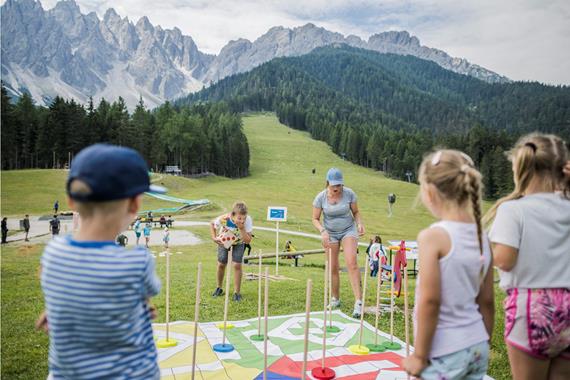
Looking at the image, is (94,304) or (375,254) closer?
(94,304)

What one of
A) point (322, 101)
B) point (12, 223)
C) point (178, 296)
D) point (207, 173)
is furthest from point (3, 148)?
point (322, 101)

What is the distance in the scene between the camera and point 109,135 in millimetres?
68250

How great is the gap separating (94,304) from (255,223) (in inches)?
1575

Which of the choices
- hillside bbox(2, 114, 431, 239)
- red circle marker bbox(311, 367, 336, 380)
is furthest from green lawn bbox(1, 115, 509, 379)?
red circle marker bbox(311, 367, 336, 380)

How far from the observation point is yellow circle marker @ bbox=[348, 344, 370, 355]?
6039 millimetres

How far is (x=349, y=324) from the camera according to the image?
7531mm

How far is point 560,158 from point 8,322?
375 inches

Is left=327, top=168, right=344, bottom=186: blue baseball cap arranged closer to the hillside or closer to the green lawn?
the green lawn

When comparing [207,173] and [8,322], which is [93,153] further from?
[207,173]

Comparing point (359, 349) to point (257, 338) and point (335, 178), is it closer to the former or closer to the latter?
point (257, 338)

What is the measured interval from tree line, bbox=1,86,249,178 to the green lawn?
6.63m

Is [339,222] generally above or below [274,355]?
above

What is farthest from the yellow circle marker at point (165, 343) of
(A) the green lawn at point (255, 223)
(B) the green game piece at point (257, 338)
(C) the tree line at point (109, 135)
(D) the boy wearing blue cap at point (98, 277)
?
(C) the tree line at point (109, 135)

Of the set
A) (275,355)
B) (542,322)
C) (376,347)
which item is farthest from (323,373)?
(542,322)
